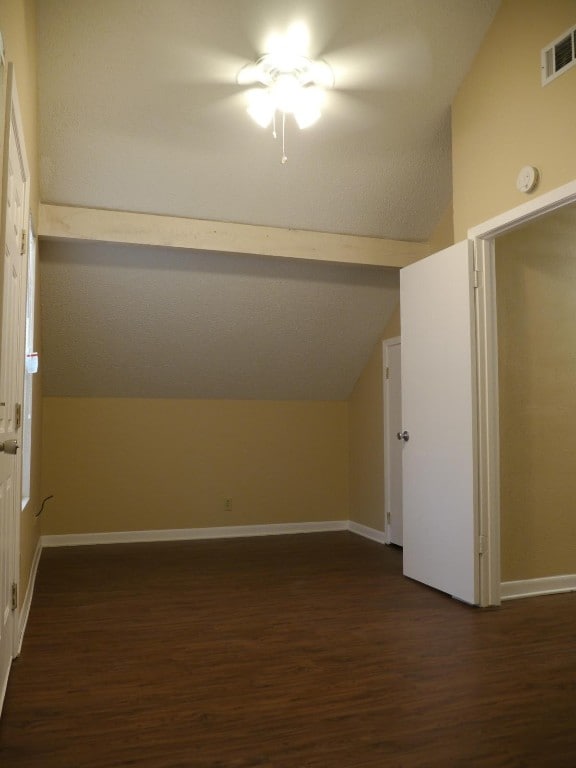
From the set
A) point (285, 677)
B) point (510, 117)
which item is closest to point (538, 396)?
point (510, 117)

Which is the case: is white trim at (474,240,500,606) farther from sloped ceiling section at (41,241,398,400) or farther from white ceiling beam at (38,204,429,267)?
sloped ceiling section at (41,241,398,400)

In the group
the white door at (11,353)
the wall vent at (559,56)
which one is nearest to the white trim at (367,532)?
the white door at (11,353)

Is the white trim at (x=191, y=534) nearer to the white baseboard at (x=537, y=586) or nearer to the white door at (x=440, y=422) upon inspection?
the white door at (x=440, y=422)

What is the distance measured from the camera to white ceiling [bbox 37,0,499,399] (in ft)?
10.9

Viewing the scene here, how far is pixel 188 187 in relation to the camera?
407cm

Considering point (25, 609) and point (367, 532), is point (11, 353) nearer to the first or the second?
point (25, 609)

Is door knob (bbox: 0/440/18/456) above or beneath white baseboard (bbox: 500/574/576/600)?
above

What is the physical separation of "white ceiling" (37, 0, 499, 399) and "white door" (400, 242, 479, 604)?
3.04ft

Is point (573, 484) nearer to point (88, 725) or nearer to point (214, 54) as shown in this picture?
point (88, 725)

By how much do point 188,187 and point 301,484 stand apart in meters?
3.16

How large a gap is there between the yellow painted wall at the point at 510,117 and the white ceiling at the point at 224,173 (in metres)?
0.18

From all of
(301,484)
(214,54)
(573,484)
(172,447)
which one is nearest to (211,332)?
(172,447)

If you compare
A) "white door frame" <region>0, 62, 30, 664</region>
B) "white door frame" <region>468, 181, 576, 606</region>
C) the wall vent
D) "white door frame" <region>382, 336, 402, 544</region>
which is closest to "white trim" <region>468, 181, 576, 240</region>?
"white door frame" <region>468, 181, 576, 606</region>

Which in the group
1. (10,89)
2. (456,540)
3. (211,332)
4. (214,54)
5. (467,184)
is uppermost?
(214,54)
